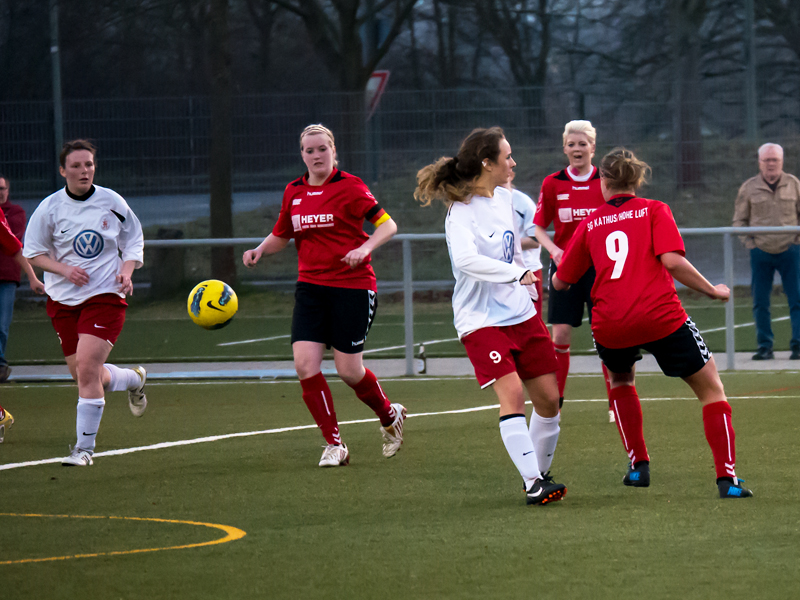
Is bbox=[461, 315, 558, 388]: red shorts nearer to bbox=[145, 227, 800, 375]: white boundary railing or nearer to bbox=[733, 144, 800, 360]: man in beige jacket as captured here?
bbox=[145, 227, 800, 375]: white boundary railing

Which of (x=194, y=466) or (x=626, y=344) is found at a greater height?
(x=626, y=344)

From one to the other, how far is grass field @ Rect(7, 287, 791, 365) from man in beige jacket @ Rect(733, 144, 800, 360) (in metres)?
0.36

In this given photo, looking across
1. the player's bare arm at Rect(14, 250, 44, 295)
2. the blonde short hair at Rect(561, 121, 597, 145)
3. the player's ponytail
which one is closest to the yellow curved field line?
the player's ponytail

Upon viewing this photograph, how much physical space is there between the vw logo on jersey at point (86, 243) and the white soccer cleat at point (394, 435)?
211cm

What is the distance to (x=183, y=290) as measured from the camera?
527 inches

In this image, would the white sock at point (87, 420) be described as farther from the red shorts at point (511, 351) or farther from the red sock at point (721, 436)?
the red sock at point (721, 436)

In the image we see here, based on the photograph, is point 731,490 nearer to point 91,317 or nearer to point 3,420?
point 91,317

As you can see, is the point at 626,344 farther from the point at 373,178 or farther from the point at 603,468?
the point at 373,178

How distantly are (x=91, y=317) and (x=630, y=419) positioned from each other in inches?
132

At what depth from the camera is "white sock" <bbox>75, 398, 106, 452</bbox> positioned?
7.54 metres

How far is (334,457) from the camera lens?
7.29 meters

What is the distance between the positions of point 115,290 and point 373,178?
11.7m

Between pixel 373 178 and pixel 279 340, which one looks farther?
pixel 373 178

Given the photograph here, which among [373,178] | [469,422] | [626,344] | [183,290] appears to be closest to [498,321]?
[626,344]
